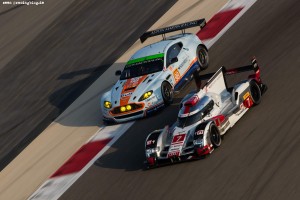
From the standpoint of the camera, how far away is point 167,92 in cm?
2050

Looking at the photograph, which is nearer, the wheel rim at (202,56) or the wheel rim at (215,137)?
the wheel rim at (215,137)

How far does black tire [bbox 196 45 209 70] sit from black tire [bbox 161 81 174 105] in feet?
5.97

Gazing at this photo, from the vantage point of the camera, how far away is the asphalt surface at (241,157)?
15211 millimetres

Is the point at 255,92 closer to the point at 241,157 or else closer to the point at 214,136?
the point at 214,136

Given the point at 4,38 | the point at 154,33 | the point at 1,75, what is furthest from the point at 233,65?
the point at 4,38

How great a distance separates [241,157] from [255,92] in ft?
9.39

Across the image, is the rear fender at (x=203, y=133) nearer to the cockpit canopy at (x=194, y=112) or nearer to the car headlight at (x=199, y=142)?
the car headlight at (x=199, y=142)

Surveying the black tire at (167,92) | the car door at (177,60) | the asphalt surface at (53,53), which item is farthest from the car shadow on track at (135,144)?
the asphalt surface at (53,53)

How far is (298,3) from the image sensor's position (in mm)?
23953

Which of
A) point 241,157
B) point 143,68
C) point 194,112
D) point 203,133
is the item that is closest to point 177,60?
point 143,68

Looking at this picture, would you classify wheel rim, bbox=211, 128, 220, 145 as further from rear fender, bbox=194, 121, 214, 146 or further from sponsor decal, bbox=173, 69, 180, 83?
sponsor decal, bbox=173, 69, 180, 83

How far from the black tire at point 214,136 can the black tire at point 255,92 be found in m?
1.88

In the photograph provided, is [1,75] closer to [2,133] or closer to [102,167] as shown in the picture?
[2,133]

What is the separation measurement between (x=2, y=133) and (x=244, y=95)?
26.9 feet
